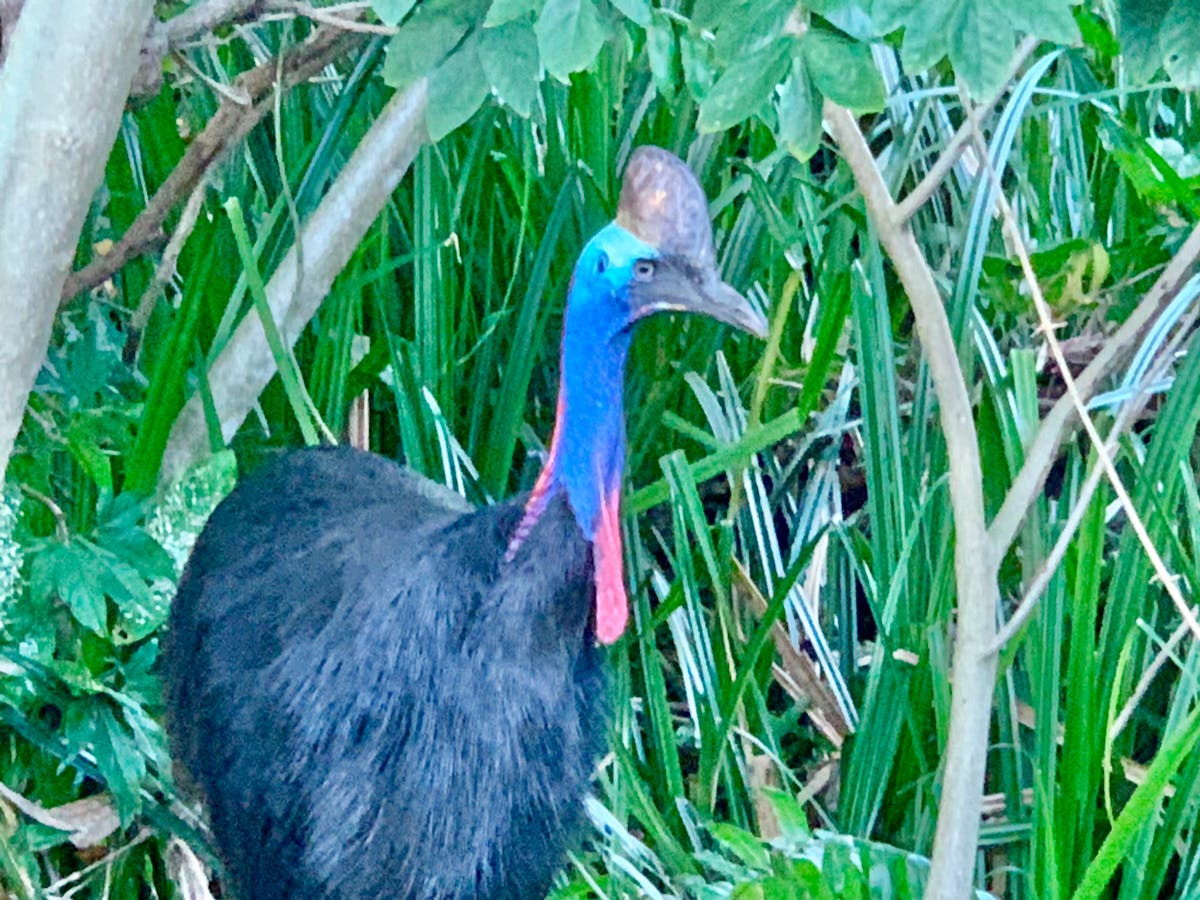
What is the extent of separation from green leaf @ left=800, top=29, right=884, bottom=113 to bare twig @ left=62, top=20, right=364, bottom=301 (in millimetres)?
788

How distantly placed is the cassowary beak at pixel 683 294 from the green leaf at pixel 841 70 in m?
0.27

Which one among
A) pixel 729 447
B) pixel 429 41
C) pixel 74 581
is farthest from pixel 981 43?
pixel 74 581

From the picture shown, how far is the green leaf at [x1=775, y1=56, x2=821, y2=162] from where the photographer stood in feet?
2.79

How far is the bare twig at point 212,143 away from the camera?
1498 millimetres

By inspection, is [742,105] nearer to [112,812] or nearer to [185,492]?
[185,492]

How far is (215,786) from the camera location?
1.33 m

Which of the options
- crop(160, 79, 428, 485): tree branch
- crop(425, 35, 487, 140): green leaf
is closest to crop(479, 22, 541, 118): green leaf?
crop(425, 35, 487, 140): green leaf

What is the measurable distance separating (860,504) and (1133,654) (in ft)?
1.41

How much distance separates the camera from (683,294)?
1.10 meters

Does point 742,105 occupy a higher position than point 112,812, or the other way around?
point 742,105

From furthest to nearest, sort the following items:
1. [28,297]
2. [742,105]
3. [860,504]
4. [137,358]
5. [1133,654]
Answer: [860,504] → [137,358] → [1133,654] → [28,297] → [742,105]

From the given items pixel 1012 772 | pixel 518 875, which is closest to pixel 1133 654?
pixel 1012 772

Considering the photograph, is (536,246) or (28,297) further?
(536,246)

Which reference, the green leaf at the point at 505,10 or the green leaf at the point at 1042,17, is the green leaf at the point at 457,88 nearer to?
the green leaf at the point at 505,10
